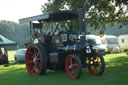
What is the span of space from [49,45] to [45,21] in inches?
46.3

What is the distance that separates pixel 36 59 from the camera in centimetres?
797

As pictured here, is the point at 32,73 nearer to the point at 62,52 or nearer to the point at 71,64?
the point at 62,52

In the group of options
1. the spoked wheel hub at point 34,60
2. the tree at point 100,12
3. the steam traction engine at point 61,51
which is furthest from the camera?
the tree at point 100,12

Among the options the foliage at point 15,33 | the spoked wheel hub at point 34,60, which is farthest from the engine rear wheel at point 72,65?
the foliage at point 15,33

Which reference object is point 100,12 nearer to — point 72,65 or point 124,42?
point 72,65

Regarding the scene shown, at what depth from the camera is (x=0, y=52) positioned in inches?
545

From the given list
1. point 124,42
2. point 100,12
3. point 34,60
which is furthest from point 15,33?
point 34,60

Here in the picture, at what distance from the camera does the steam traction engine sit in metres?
6.81

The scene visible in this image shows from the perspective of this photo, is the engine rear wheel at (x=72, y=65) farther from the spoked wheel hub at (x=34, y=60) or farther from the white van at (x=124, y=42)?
the white van at (x=124, y=42)

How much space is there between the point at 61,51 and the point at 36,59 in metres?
1.10

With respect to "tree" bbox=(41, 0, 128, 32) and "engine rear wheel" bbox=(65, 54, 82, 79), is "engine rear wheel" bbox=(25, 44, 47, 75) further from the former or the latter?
"tree" bbox=(41, 0, 128, 32)

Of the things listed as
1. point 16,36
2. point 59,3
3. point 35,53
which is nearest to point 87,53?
point 35,53

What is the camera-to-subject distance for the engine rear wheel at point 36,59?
751 centimetres

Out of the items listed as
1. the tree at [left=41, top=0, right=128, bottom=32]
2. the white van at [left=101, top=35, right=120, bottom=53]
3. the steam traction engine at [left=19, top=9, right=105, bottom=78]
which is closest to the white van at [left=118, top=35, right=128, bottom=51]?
the white van at [left=101, top=35, right=120, bottom=53]
